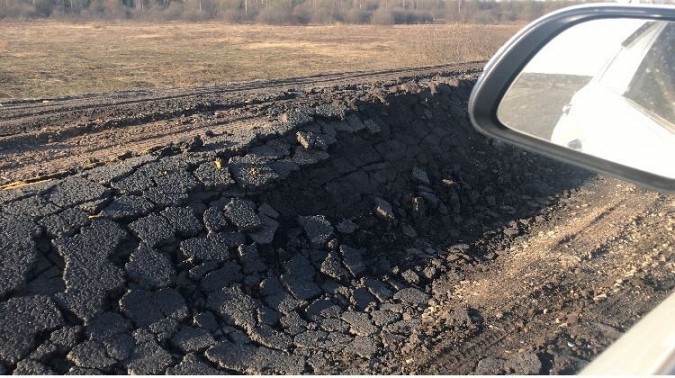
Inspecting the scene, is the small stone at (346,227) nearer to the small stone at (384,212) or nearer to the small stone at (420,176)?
the small stone at (384,212)

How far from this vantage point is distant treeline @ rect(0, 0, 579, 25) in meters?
42.6

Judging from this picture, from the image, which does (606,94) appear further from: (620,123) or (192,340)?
(192,340)

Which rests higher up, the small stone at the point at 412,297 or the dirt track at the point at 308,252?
the dirt track at the point at 308,252

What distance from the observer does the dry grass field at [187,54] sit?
1581cm

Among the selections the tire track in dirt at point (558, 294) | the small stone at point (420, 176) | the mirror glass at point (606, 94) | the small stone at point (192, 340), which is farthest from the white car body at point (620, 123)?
the small stone at point (420, 176)

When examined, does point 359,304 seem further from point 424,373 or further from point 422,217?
point 422,217

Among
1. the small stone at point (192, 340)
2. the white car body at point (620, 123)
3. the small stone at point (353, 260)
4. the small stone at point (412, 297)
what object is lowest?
the small stone at point (412, 297)

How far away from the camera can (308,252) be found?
5.76m

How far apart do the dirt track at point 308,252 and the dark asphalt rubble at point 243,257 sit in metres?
0.02

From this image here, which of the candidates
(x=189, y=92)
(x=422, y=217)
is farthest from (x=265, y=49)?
(x=422, y=217)

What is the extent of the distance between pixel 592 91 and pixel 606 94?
0.06m

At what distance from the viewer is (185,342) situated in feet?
14.7

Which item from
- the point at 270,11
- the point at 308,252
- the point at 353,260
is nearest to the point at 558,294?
the point at 353,260

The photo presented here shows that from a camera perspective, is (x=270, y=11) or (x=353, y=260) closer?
(x=353, y=260)
